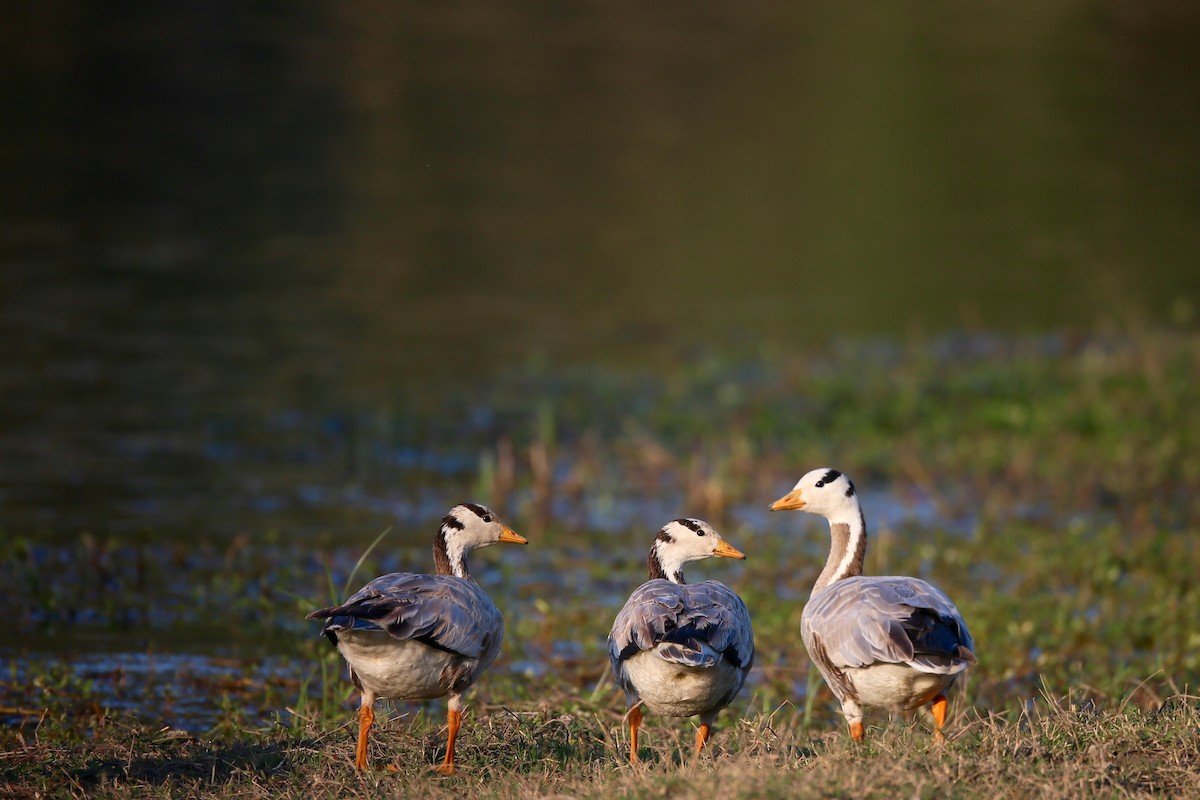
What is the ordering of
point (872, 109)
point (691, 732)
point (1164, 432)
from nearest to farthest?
point (691, 732), point (1164, 432), point (872, 109)

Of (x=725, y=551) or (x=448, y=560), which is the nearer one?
(x=448, y=560)

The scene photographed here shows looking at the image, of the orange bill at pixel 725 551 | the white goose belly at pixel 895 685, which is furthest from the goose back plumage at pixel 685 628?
the orange bill at pixel 725 551

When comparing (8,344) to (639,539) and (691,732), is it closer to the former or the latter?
(639,539)

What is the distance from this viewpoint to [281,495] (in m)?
11.8

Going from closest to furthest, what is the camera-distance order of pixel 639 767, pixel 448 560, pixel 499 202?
pixel 639 767
pixel 448 560
pixel 499 202

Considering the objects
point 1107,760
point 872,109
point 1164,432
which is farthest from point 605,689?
point 872,109

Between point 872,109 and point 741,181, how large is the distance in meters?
6.15

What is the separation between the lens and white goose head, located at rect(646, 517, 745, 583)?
721 centimetres

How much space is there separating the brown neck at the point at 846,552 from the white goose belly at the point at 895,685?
931 millimetres

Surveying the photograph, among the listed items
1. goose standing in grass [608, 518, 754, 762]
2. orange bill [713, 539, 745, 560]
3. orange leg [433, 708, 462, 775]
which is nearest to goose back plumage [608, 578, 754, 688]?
goose standing in grass [608, 518, 754, 762]

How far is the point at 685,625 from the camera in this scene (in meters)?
6.11

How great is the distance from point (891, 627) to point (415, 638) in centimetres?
187

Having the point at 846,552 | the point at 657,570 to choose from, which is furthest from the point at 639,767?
the point at 846,552

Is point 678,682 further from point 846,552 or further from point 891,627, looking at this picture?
point 846,552
